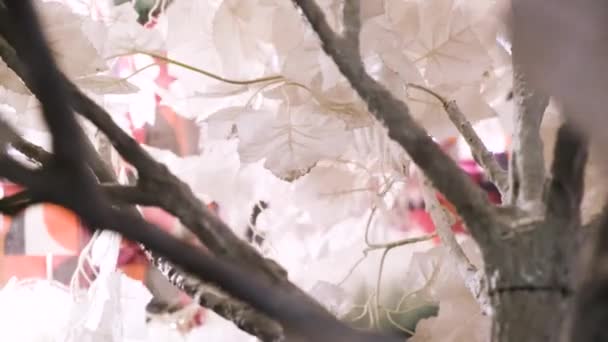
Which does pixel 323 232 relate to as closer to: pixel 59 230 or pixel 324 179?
pixel 324 179

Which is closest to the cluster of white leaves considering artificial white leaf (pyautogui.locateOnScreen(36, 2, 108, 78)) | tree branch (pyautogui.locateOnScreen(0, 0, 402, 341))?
artificial white leaf (pyautogui.locateOnScreen(36, 2, 108, 78))

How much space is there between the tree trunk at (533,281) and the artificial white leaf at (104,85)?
18cm

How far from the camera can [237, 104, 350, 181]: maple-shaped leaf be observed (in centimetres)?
30

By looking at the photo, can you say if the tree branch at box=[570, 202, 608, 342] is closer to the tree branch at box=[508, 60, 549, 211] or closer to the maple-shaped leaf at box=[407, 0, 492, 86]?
the tree branch at box=[508, 60, 549, 211]

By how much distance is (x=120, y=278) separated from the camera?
15.0 inches

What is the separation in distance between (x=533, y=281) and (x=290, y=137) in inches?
5.9

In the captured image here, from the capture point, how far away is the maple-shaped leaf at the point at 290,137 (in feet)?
0.97

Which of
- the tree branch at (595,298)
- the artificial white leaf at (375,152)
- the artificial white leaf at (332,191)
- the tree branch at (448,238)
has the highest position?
the tree branch at (595,298)

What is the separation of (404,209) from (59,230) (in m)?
0.34

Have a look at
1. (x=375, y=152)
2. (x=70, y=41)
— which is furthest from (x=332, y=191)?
(x=70, y=41)

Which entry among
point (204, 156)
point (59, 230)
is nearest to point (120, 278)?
point (204, 156)

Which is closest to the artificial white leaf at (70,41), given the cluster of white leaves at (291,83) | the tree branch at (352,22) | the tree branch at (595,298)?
the cluster of white leaves at (291,83)

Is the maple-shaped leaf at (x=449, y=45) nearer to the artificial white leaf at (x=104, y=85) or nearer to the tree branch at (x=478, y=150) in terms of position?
the tree branch at (x=478, y=150)

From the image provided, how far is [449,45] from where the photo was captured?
312mm
